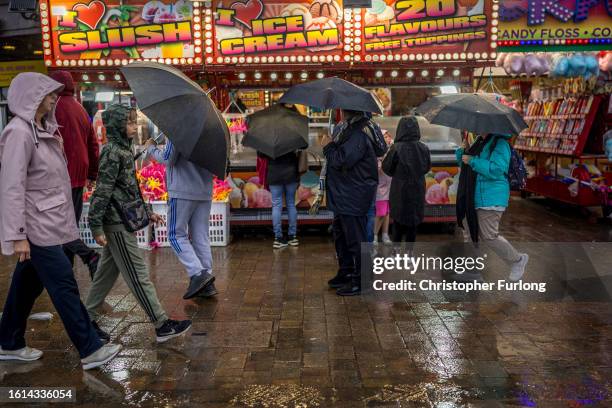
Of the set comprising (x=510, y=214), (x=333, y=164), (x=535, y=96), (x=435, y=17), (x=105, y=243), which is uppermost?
(x=435, y=17)

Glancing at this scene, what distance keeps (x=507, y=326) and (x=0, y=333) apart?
4104mm

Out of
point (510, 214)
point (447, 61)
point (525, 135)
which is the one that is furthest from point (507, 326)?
point (525, 135)

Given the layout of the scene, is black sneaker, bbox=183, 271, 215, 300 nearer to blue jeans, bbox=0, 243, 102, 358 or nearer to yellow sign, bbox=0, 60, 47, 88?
blue jeans, bbox=0, 243, 102, 358

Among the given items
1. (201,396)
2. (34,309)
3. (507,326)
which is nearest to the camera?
(201,396)

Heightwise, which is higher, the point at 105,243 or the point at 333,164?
the point at 333,164

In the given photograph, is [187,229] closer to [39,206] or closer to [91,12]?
[39,206]

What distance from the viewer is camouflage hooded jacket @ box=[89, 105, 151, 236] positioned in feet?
15.7

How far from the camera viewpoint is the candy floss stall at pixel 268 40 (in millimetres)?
9773

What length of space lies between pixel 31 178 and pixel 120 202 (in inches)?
31.1

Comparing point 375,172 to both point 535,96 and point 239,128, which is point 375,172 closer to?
point 239,128

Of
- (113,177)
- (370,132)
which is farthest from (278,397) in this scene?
(370,132)

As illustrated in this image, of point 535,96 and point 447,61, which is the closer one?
point 447,61

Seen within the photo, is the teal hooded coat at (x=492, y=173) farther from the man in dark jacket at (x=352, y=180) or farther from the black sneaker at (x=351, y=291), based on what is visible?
the black sneaker at (x=351, y=291)

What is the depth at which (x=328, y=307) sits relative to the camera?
6.14m
